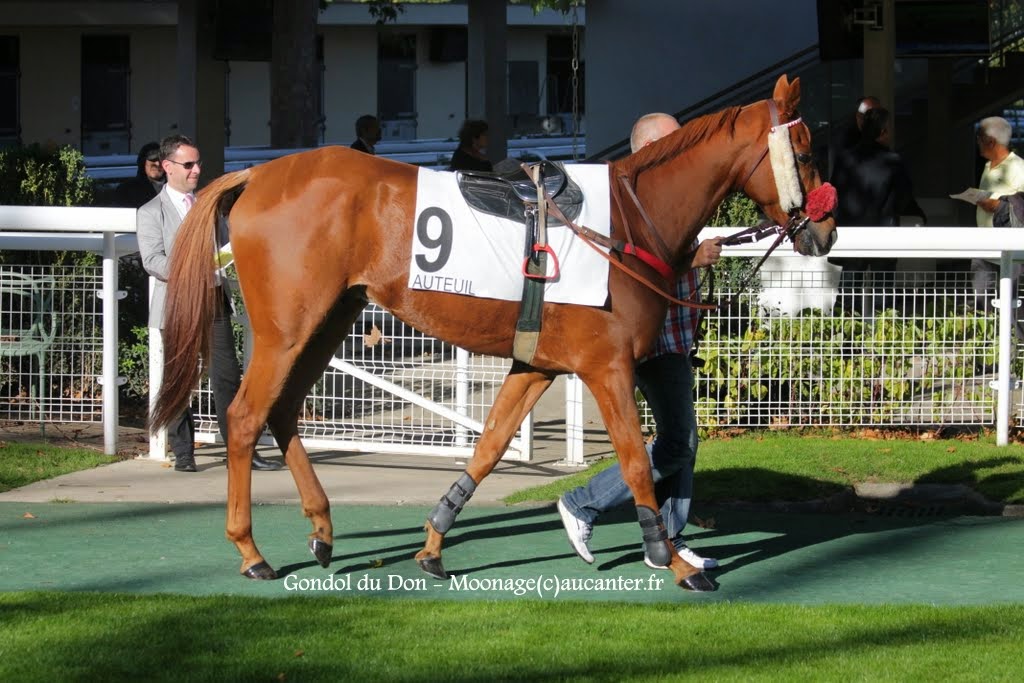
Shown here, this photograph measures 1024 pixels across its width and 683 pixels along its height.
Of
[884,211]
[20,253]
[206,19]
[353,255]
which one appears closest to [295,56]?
[206,19]

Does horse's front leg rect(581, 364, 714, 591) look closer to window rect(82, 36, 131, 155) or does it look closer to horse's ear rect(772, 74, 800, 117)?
horse's ear rect(772, 74, 800, 117)

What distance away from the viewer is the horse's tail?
5.88 meters

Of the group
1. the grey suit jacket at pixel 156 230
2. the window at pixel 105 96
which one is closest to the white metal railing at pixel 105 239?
the grey suit jacket at pixel 156 230

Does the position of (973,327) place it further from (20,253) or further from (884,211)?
(20,253)

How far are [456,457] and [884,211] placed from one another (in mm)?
3952

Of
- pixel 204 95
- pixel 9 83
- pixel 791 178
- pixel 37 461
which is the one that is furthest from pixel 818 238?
pixel 9 83

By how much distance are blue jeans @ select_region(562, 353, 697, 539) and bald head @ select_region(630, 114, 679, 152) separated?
39.3 inches

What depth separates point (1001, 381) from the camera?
28.3 ft

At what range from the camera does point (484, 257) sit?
5602mm

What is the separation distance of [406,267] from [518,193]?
1.78 ft

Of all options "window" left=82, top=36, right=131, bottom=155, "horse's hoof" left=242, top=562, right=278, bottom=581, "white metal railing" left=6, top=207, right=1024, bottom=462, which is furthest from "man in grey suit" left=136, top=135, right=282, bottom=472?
"window" left=82, top=36, right=131, bottom=155

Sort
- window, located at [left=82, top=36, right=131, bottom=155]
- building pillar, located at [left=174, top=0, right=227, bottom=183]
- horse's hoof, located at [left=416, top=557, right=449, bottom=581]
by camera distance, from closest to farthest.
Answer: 1. horse's hoof, located at [left=416, top=557, right=449, bottom=581]
2. building pillar, located at [left=174, top=0, right=227, bottom=183]
3. window, located at [left=82, top=36, right=131, bottom=155]

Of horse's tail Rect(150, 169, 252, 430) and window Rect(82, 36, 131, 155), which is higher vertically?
window Rect(82, 36, 131, 155)

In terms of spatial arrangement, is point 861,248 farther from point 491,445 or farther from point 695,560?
point 491,445
